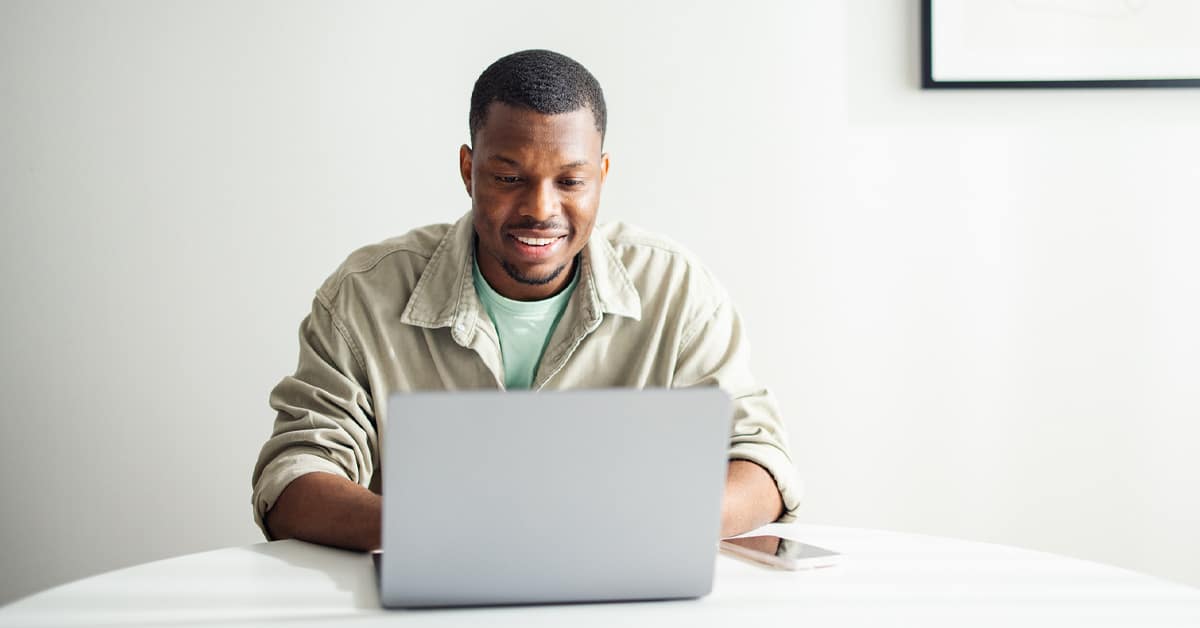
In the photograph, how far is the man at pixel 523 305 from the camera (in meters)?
1.38

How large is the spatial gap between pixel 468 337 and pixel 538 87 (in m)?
0.35

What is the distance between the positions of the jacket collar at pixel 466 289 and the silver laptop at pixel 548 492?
A: 651 mm

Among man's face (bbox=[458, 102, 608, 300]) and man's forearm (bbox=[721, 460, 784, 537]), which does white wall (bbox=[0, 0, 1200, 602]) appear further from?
man's forearm (bbox=[721, 460, 784, 537])

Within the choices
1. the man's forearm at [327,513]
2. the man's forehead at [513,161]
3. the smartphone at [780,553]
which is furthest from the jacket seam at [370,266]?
the smartphone at [780,553]

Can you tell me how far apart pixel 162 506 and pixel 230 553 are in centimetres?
120

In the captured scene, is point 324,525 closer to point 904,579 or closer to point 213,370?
point 904,579

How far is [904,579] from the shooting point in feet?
3.08

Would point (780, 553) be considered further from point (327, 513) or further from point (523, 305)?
point (523, 305)

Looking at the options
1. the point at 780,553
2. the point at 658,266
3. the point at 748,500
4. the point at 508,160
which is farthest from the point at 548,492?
the point at 658,266

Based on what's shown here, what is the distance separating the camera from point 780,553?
1017 millimetres

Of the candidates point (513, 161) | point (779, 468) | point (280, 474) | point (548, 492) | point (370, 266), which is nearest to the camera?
point (548, 492)

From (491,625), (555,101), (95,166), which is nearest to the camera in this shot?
(491,625)

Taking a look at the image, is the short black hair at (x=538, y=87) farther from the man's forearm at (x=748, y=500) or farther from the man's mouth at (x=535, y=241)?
the man's forearm at (x=748, y=500)

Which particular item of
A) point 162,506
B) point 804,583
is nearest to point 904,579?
point 804,583
